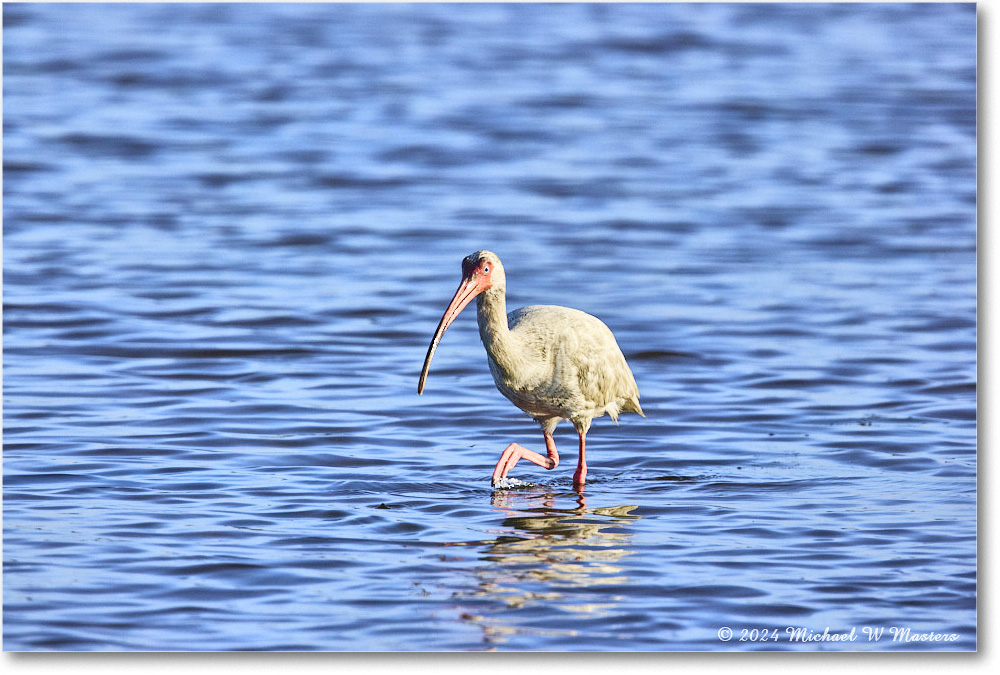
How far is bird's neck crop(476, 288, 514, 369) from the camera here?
754 cm

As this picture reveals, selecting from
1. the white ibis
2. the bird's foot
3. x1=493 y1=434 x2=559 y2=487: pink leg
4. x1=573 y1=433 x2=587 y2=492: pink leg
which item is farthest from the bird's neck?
x1=573 y1=433 x2=587 y2=492: pink leg

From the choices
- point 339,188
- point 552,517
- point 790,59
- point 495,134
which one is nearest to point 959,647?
point 552,517

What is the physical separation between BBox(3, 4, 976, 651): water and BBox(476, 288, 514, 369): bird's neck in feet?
2.42

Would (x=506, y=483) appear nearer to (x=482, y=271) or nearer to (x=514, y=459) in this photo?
(x=514, y=459)

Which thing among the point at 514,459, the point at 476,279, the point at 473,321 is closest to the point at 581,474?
the point at 514,459

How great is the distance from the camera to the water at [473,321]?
20.8 feet

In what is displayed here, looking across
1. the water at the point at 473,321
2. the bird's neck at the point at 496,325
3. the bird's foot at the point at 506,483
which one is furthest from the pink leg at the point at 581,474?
the bird's neck at the point at 496,325

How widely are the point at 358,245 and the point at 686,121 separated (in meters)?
6.33

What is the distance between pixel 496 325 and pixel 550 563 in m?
1.35

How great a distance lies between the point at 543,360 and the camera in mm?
7766

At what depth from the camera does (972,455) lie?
839 cm

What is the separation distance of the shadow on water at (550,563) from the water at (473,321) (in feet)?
0.08

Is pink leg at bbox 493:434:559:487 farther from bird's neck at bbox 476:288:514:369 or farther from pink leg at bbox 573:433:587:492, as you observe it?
bird's neck at bbox 476:288:514:369

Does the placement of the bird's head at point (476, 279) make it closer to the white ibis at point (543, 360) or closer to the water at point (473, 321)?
the white ibis at point (543, 360)
